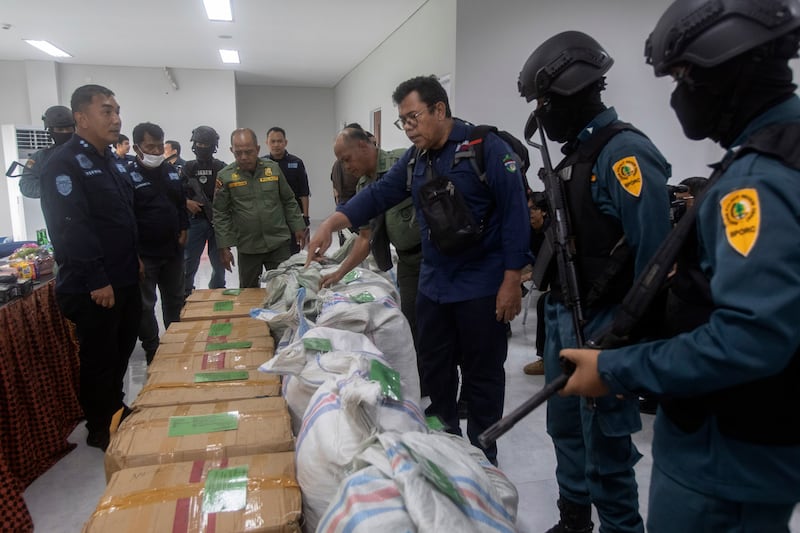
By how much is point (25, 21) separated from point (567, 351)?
7.45m

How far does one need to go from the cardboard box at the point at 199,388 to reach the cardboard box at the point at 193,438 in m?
0.06

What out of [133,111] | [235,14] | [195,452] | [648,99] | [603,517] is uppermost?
[235,14]

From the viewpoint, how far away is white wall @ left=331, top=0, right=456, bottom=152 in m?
4.42

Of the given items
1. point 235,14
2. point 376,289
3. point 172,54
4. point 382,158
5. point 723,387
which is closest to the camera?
point 723,387

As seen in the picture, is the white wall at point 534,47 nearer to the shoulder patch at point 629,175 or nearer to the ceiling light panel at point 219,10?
the ceiling light panel at point 219,10

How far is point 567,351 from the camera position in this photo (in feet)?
2.84

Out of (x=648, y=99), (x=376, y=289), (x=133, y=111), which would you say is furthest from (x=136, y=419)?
(x=133, y=111)

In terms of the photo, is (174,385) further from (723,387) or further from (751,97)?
(751,97)

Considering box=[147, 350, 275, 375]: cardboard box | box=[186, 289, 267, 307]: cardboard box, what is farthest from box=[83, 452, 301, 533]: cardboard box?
box=[186, 289, 267, 307]: cardboard box

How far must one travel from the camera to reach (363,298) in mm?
2059

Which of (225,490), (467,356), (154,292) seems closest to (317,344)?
(225,490)

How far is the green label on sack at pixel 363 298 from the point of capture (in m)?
2.04

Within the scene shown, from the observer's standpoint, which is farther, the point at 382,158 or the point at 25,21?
the point at 25,21

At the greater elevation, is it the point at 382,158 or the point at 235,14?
the point at 235,14
